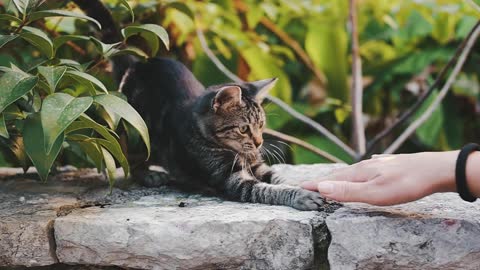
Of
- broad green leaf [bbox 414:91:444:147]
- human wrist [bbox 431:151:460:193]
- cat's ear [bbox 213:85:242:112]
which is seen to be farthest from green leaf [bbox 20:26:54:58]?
broad green leaf [bbox 414:91:444:147]

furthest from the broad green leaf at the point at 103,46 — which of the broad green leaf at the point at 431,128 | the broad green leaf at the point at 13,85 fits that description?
the broad green leaf at the point at 431,128

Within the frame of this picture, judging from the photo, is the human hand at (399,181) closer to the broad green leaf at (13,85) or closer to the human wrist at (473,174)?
the human wrist at (473,174)

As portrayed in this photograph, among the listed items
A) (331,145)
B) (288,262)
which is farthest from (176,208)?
(331,145)

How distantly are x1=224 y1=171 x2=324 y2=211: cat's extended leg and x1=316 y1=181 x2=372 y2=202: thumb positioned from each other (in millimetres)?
113

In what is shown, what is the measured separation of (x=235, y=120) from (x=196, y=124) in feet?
0.41

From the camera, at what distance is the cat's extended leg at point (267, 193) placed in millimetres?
1809

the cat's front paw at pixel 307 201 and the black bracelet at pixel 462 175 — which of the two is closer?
the black bracelet at pixel 462 175

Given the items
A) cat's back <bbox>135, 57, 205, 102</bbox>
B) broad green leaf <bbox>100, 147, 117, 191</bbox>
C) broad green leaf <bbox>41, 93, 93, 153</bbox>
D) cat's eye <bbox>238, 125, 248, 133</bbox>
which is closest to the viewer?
Answer: broad green leaf <bbox>41, 93, 93, 153</bbox>

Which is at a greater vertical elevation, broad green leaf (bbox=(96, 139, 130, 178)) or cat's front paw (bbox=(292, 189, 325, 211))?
broad green leaf (bbox=(96, 139, 130, 178))

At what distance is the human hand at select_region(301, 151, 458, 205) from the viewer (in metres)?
1.59

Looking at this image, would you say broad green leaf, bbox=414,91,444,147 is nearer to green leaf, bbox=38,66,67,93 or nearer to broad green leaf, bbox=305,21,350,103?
broad green leaf, bbox=305,21,350,103

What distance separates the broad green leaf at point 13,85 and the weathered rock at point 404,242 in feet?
2.52

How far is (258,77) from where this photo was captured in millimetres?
3576

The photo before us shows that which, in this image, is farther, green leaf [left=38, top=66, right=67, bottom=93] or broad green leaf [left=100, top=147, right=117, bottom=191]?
broad green leaf [left=100, top=147, right=117, bottom=191]
